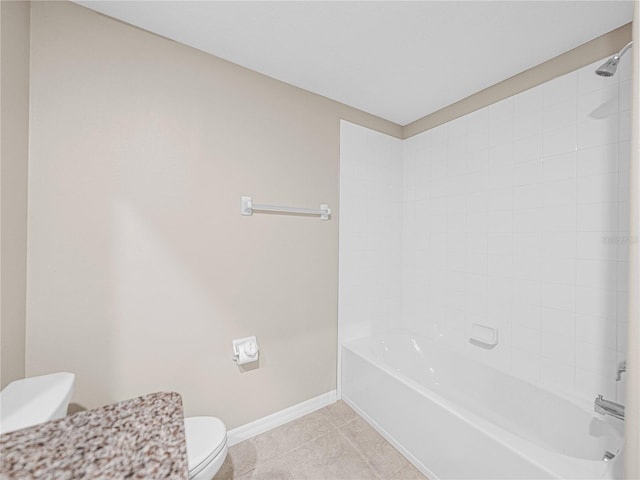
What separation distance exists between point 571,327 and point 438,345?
89cm

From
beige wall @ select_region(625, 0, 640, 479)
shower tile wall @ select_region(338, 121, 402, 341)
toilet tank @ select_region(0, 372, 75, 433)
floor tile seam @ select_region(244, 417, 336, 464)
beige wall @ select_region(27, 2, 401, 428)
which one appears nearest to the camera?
toilet tank @ select_region(0, 372, 75, 433)

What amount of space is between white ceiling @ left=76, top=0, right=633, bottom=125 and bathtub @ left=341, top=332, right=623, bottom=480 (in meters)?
1.92

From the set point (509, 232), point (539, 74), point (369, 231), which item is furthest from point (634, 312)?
point (369, 231)

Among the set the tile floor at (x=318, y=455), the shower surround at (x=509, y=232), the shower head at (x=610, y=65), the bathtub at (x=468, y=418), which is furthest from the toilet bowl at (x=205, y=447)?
the shower head at (x=610, y=65)

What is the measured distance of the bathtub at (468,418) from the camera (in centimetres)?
116

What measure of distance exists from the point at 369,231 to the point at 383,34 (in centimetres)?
136

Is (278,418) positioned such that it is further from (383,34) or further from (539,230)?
(383,34)

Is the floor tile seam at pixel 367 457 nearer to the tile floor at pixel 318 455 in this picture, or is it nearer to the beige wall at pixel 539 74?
the tile floor at pixel 318 455

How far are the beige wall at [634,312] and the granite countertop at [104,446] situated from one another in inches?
54.8

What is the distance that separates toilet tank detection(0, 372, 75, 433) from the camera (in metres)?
0.75

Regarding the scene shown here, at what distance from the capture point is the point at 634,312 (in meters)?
0.97

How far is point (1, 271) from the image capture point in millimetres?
1017

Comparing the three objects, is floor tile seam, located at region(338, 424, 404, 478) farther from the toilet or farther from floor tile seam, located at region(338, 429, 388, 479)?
the toilet

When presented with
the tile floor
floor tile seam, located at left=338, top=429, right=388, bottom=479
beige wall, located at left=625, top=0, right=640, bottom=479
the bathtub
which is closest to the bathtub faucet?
the bathtub
